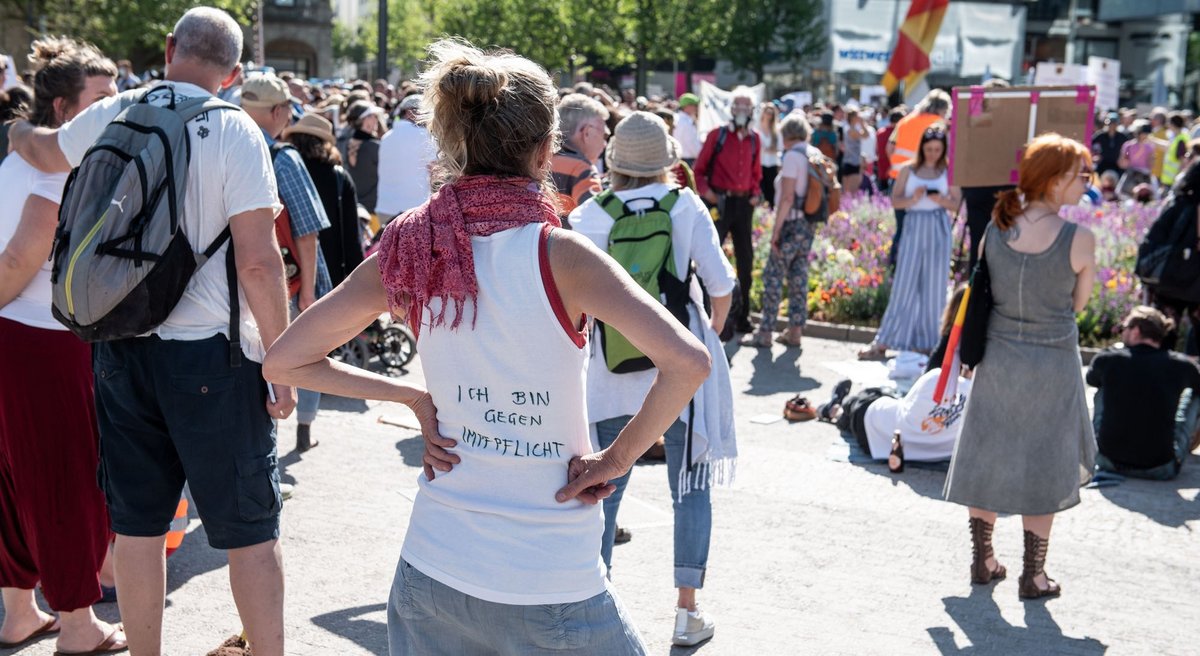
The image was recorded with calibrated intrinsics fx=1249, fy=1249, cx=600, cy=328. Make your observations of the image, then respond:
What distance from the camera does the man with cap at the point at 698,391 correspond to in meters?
4.32

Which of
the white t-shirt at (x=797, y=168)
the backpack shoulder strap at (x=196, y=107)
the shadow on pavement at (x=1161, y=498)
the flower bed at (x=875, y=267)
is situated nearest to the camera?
the backpack shoulder strap at (x=196, y=107)

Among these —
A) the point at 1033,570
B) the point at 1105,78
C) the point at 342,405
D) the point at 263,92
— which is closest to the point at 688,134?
the point at 342,405

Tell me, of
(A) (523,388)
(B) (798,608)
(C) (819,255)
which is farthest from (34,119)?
Result: (C) (819,255)

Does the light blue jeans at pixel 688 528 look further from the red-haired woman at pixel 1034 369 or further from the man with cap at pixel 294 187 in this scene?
the man with cap at pixel 294 187

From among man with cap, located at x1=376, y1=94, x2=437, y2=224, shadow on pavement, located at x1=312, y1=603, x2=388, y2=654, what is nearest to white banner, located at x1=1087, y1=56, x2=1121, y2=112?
man with cap, located at x1=376, y1=94, x2=437, y2=224

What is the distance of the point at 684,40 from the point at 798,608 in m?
52.9

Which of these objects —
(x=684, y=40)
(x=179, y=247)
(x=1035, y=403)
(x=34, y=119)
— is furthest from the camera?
(x=684, y=40)

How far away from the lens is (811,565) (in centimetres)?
541

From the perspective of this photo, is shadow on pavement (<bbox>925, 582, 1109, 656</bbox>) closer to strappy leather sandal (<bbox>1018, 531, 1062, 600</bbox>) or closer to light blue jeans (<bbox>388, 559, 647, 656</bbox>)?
strappy leather sandal (<bbox>1018, 531, 1062, 600</bbox>)

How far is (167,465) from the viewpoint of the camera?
354 centimetres

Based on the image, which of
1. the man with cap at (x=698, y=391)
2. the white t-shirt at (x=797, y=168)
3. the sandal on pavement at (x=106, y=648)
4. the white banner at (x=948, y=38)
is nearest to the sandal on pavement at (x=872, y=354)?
the white t-shirt at (x=797, y=168)

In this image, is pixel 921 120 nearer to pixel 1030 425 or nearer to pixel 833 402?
pixel 833 402

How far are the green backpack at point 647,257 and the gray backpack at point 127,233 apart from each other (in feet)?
4.90

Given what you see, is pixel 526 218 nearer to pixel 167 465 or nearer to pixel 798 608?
pixel 167 465
